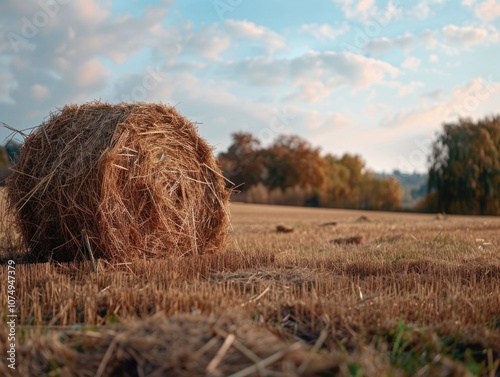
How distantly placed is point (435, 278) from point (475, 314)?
1.65 meters

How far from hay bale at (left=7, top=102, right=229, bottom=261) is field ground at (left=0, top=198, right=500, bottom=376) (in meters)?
0.53

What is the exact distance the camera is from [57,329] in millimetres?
3660

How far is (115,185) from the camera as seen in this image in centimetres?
678

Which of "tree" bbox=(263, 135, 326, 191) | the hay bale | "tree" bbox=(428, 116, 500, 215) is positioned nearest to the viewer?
the hay bale

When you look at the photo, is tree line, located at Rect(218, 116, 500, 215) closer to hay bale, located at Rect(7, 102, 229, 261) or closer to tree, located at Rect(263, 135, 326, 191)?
tree, located at Rect(263, 135, 326, 191)

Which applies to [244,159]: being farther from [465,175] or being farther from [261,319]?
[261,319]

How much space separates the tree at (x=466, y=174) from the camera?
3744cm

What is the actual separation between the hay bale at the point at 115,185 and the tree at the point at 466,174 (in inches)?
1298

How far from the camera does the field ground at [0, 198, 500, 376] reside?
8.97 feet

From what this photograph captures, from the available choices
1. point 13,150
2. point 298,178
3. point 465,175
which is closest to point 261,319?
point 13,150

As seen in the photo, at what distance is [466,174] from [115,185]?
115 feet

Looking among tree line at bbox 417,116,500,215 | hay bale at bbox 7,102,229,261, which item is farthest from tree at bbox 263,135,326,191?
hay bale at bbox 7,102,229,261

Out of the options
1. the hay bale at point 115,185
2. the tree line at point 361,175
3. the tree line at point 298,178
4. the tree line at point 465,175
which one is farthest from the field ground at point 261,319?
the tree line at point 298,178

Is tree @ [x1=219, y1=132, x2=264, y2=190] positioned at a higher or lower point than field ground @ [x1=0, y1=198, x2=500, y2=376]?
higher
